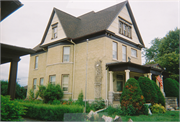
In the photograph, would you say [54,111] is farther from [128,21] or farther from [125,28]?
[128,21]

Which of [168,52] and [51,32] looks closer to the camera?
[51,32]

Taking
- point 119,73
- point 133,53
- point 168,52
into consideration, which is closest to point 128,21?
point 133,53

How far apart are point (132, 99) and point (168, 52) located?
76.5 feet

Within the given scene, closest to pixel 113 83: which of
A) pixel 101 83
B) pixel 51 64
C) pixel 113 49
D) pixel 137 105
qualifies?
pixel 101 83

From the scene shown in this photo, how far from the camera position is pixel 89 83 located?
16.6 metres

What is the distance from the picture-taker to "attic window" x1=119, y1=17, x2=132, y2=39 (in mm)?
18966

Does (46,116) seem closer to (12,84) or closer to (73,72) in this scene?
(12,84)

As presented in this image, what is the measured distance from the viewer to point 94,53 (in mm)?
16906

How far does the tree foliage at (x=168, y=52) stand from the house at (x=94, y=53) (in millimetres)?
6975

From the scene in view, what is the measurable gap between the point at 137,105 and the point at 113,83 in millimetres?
5039

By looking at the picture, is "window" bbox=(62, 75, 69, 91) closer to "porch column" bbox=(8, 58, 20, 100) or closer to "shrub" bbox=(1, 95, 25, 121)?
"porch column" bbox=(8, 58, 20, 100)

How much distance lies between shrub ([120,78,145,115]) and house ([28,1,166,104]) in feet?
6.11

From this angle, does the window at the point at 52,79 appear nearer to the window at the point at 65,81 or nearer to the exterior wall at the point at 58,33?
the window at the point at 65,81

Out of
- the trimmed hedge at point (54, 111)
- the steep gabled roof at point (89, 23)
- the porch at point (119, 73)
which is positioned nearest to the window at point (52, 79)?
the steep gabled roof at point (89, 23)
